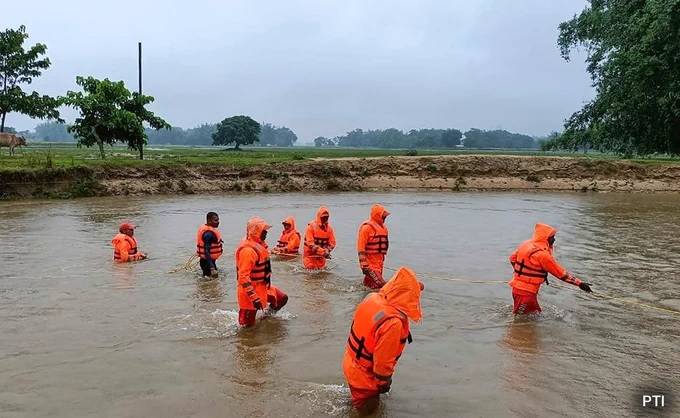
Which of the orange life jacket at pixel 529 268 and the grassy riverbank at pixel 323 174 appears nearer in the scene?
the orange life jacket at pixel 529 268

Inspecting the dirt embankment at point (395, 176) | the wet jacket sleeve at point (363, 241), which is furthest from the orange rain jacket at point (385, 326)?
the dirt embankment at point (395, 176)

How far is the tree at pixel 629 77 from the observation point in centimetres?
2847

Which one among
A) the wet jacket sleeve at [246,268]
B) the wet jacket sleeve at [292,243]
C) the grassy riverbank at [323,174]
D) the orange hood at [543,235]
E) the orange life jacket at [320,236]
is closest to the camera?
the wet jacket sleeve at [246,268]

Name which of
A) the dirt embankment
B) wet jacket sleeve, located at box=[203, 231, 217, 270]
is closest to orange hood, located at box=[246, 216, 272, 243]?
wet jacket sleeve, located at box=[203, 231, 217, 270]

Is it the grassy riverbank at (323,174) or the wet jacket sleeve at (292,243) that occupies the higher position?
the grassy riverbank at (323,174)

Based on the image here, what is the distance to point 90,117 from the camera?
98.8 feet

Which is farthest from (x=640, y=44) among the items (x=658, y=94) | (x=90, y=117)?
(x=90, y=117)

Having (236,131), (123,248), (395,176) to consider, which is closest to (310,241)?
(123,248)

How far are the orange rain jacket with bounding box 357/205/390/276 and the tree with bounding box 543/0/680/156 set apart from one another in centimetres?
2327

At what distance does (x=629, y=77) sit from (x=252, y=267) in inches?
1049

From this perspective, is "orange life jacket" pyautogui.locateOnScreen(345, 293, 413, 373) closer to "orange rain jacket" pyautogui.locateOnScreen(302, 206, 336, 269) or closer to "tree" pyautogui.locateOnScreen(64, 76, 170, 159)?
"orange rain jacket" pyautogui.locateOnScreen(302, 206, 336, 269)

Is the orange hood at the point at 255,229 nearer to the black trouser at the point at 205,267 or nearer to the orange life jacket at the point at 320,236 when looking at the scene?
the black trouser at the point at 205,267

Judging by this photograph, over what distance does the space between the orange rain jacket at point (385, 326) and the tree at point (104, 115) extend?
1079 inches

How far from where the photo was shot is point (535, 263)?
870cm
